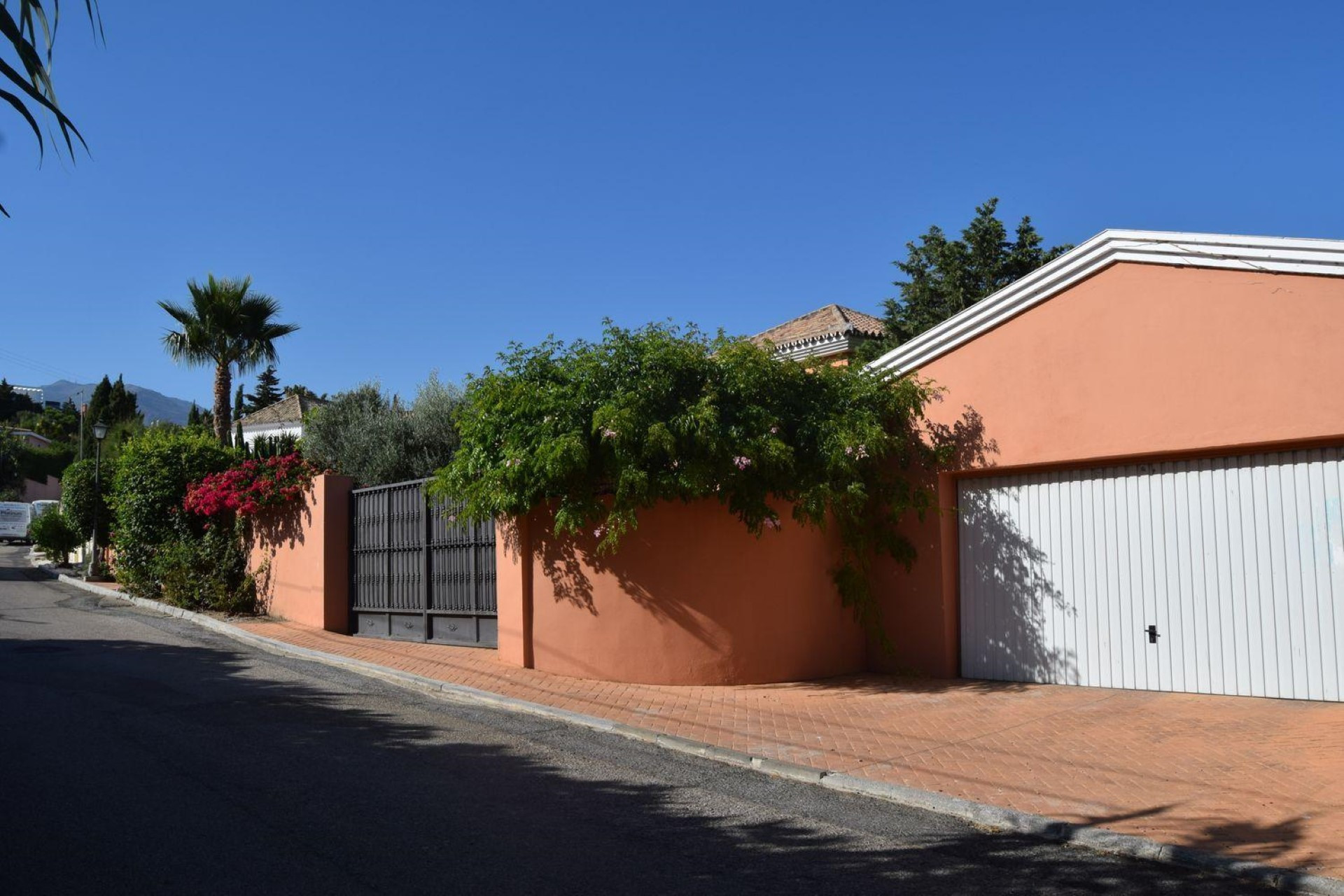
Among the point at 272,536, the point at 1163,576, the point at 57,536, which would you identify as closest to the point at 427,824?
the point at 1163,576

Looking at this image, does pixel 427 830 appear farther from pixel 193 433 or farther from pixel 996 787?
pixel 193 433

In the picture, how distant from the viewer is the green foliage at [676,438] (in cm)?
930

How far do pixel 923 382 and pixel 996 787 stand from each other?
17.3ft

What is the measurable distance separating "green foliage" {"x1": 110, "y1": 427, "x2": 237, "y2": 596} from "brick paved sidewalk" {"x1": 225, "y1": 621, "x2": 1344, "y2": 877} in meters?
8.63

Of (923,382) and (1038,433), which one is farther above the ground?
(923,382)

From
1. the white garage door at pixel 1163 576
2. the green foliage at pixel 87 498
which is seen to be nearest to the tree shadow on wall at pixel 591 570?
the white garage door at pixel 1163 576

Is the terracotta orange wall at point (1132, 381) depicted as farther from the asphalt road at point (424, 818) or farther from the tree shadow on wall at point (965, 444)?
the asphalt road at point (424, 818)

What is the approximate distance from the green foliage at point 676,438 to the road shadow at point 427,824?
2.52m

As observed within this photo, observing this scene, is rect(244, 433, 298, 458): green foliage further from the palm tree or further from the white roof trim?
the white roof trim

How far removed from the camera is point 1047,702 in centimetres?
892

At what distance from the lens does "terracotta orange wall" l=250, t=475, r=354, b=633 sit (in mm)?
13883

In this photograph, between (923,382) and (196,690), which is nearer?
(196,690)

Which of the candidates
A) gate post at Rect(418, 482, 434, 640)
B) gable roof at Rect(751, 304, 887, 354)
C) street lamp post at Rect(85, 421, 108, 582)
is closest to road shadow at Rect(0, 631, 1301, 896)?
gate post at Rect(418, 482, 434, 640)

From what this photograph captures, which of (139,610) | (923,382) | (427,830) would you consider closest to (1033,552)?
(923,382)
